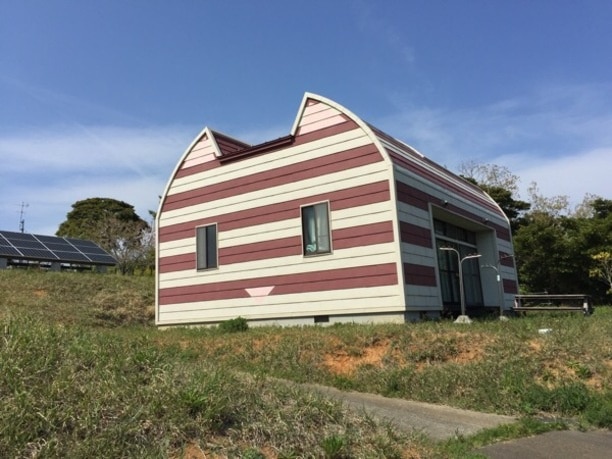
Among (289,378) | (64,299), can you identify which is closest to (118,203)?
(64,299)

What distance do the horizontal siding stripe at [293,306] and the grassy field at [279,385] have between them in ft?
3.14

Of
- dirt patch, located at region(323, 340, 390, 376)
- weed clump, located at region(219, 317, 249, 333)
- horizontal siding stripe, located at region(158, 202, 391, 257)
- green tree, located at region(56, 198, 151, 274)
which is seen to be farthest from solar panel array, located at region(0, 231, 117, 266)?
dirt patch, located at region(323, 340, 390, 376)

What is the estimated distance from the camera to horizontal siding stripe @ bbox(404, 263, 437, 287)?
36.9ft

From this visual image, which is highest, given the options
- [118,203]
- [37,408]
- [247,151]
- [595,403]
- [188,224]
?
[118,203]

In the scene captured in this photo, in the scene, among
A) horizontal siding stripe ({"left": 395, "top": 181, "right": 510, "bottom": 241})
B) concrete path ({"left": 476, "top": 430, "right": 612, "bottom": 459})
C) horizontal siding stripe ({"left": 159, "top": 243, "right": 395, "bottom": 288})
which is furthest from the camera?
horizontal siding stripe ({"left": 395, "top": 181, "right": 510, "bottom": 241})

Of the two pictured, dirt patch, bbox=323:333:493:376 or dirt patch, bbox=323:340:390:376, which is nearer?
dirt patch, bbox=323:333:493:376

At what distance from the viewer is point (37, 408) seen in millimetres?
3812

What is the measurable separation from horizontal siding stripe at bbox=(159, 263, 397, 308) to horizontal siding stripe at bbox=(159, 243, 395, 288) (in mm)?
114

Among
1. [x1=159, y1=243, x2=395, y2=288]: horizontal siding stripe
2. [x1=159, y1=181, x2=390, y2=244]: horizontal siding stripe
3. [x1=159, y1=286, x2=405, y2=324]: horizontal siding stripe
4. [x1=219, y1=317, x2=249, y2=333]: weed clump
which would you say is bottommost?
[x1=219, y1=317, x2=249, y2=333]: weed clump

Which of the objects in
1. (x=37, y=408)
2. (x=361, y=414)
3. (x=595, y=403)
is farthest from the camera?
(x=595, y=403)

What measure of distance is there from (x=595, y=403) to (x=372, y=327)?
4343mm

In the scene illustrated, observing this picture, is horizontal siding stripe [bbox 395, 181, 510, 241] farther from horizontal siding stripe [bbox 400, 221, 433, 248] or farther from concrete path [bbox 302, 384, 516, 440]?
concrete path [bbox 302, 384, 516, 440]

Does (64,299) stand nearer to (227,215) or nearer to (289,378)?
(227,215)

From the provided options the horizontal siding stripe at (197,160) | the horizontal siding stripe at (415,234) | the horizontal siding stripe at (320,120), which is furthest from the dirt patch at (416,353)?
the horizontal siding stripe at (197,160)
